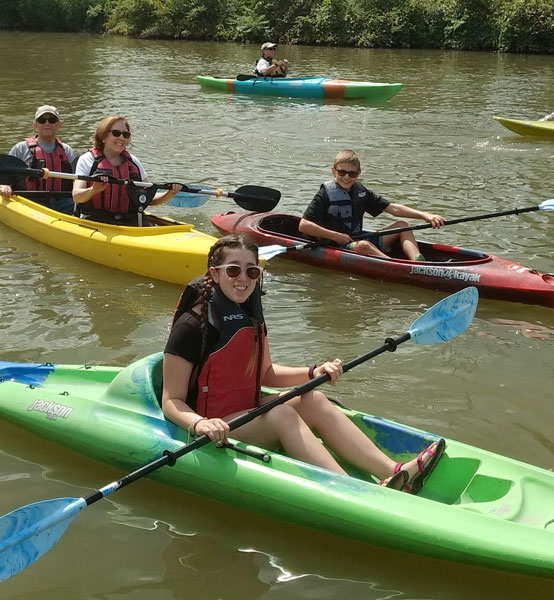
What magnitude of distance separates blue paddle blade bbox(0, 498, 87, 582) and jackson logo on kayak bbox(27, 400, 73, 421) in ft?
3.26

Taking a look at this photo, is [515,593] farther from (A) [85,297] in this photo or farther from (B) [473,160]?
(B) [473,160]

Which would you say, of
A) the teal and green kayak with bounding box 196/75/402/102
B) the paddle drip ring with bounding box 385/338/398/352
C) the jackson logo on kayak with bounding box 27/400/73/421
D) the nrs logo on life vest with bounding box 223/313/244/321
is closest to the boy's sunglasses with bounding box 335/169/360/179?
the paddle drip ring with bounding box 385/338/398/352

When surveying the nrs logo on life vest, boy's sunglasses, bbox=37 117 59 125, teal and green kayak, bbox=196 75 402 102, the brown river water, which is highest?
teal and green kayak, bbox=196 75 402 102

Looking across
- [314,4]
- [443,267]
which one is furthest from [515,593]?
[314,4]

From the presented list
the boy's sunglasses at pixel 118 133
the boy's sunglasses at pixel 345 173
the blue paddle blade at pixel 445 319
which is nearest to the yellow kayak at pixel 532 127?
the boy's sunglasses at pixel 345 173

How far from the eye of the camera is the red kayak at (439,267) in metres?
6.13

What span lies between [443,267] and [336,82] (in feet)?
33.4

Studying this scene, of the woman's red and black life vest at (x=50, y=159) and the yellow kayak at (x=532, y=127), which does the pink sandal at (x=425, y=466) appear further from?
the yellow kayak at (x=532, y=127)

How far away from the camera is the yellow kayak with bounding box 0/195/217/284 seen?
6.47 m

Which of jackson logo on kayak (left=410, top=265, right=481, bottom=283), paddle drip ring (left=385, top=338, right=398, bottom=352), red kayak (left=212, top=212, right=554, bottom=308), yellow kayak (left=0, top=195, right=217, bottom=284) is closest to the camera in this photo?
paddle drip ring (left=385, top=338, right=398, bottom=352)

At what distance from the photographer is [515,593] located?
3287mm

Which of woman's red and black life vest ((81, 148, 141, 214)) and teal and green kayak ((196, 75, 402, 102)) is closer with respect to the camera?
woman's red and black life vest ((81, 148, 141, 214))

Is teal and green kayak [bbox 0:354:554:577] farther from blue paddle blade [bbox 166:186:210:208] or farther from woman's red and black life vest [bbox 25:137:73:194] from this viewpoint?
blue paddle blade [bbox 166:186:210:208]

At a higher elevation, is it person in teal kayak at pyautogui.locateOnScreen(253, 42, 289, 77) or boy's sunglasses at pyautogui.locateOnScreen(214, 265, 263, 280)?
person in teal kayak at pyautogui.locateOnScreen(253, 42, 289, 77)
